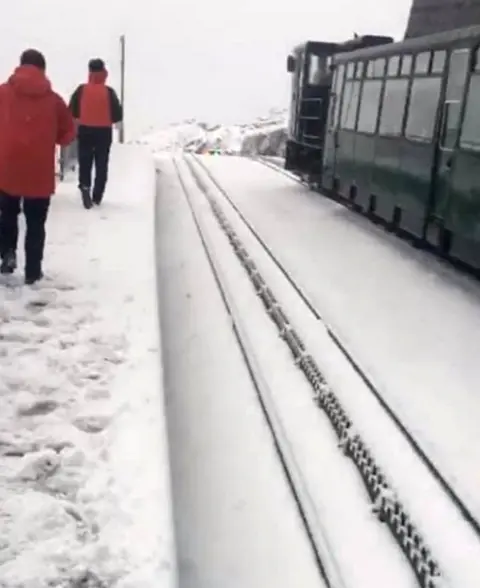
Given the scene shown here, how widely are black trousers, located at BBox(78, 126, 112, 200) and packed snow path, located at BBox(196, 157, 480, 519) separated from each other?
2.45m

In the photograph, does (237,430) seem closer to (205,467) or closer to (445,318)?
(205,467)

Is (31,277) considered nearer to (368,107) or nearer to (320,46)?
(368,107)

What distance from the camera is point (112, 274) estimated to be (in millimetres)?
9133

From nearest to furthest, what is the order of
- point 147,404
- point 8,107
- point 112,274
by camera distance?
point 147,404 < point 8,107 < point 112,274

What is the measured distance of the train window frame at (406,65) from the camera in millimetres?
13586

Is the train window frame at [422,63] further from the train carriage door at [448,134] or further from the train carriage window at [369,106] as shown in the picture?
the train carriage window at [369,106]

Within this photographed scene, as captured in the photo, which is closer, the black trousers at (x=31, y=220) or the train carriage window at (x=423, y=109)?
the black trousers at (x=31, y=220)

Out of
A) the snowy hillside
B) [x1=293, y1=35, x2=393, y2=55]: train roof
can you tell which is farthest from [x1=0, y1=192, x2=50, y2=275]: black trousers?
the snowy hillside

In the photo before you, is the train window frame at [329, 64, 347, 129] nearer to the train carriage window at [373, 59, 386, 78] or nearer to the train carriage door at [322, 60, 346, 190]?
the train carriage door at [322, 60, 346, 190]

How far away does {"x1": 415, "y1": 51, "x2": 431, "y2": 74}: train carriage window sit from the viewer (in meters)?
12.7

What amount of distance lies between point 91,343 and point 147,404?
133cm

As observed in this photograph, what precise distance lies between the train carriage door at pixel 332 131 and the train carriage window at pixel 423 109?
531 centimetres

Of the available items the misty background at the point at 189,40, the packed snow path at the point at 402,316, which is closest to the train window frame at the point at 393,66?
the packed snow path at the point at 402,316

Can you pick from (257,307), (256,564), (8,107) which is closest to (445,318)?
(257,307)
